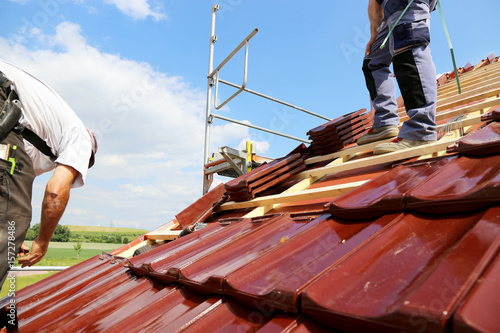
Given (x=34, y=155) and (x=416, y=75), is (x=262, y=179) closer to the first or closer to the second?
(x=416, y=75)

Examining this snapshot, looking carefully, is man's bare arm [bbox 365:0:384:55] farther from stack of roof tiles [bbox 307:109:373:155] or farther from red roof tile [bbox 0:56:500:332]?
red roof tile [bbox 0:56:500:332]

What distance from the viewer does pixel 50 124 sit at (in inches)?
91.0

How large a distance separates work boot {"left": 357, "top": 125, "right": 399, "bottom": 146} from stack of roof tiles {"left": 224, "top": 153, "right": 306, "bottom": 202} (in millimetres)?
717

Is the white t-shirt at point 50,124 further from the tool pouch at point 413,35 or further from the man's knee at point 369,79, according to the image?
the man's knee at point 369,79

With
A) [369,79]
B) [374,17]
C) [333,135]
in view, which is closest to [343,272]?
[333,135]

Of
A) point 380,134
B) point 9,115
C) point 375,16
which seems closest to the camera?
point 9,115

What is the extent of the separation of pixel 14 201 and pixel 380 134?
3193 millimetres

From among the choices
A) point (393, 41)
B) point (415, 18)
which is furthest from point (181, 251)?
point (415, 18)

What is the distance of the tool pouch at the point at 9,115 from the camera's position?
1.95 m

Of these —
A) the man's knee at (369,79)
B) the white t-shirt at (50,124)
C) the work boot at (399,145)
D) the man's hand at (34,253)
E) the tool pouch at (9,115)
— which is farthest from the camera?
the man's knee at (369,79)

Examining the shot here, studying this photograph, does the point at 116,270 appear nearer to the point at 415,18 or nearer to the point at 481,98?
the point at 415,18

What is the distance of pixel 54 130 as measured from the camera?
2.35 m

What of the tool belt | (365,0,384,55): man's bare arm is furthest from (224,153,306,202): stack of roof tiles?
the tool belt

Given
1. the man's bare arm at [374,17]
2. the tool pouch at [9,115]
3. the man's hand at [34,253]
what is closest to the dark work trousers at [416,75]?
the man's bare arm at [374,17]
